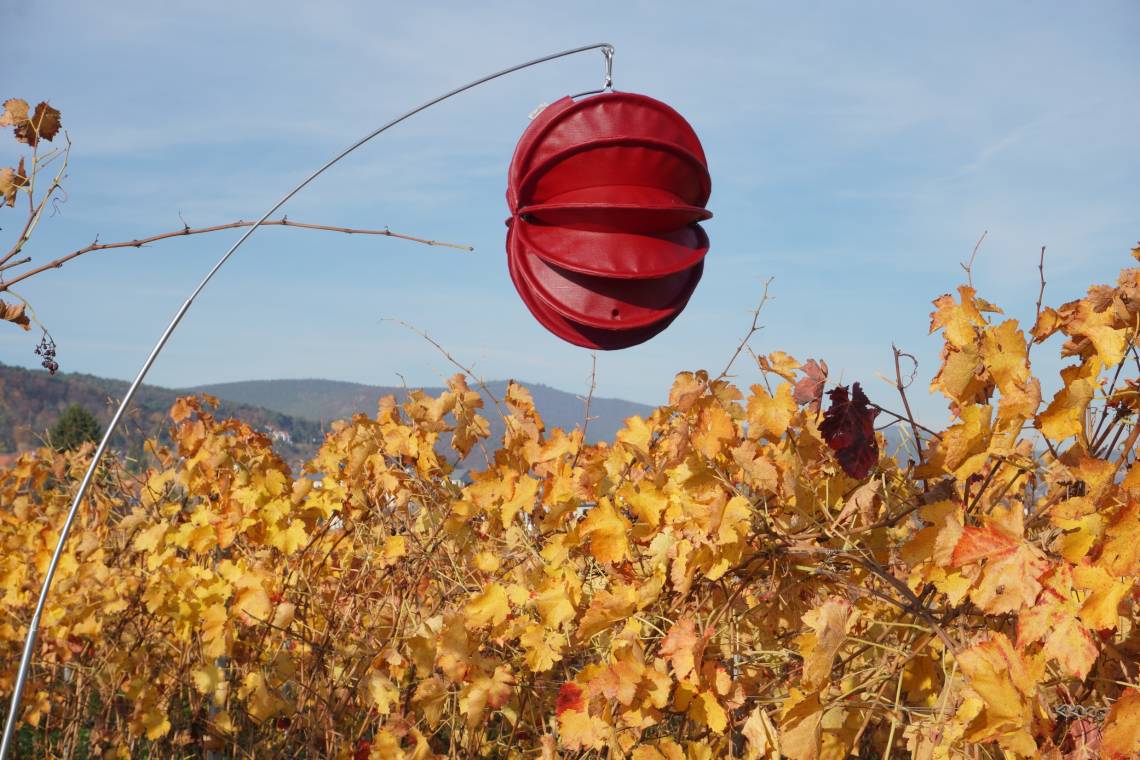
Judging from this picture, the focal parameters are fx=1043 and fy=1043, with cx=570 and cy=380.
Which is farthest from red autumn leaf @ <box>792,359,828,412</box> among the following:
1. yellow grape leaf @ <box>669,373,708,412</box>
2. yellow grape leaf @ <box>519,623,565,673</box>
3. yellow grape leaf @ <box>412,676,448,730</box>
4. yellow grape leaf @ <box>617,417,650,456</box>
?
yellow grape leaf @ <box>412,676,448,730</box>

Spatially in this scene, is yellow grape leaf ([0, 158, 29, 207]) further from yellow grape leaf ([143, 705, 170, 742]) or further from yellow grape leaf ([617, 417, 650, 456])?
yellow grape leaf ([143, 705, 170, 742])

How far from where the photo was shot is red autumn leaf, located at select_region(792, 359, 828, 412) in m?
1.79

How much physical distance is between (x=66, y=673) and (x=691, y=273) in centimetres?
350

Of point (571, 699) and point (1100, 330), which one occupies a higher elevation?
point (1100, 330)

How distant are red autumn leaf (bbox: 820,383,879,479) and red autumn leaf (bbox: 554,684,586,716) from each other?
2.43ft

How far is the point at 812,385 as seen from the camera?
1.79m

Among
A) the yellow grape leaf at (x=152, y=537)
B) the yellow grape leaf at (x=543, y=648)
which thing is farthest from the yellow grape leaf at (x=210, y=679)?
the yellow grape leaf at (x=543, y=648)

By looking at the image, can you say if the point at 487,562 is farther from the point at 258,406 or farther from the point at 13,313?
the point at 258,406

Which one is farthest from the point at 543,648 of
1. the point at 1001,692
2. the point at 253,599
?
the point at 1001,692

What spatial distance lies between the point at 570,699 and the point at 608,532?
14.1 inches

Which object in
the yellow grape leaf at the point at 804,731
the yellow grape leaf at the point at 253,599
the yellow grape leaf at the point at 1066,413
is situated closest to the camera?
the yellow grape leaf at the point at 1066,413

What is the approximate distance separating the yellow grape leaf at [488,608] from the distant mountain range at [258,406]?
519 mm

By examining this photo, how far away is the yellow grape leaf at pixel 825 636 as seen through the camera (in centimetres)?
157

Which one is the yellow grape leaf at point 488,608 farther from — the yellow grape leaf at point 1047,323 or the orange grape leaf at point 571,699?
the yellow grape leaf at point 1047,323
